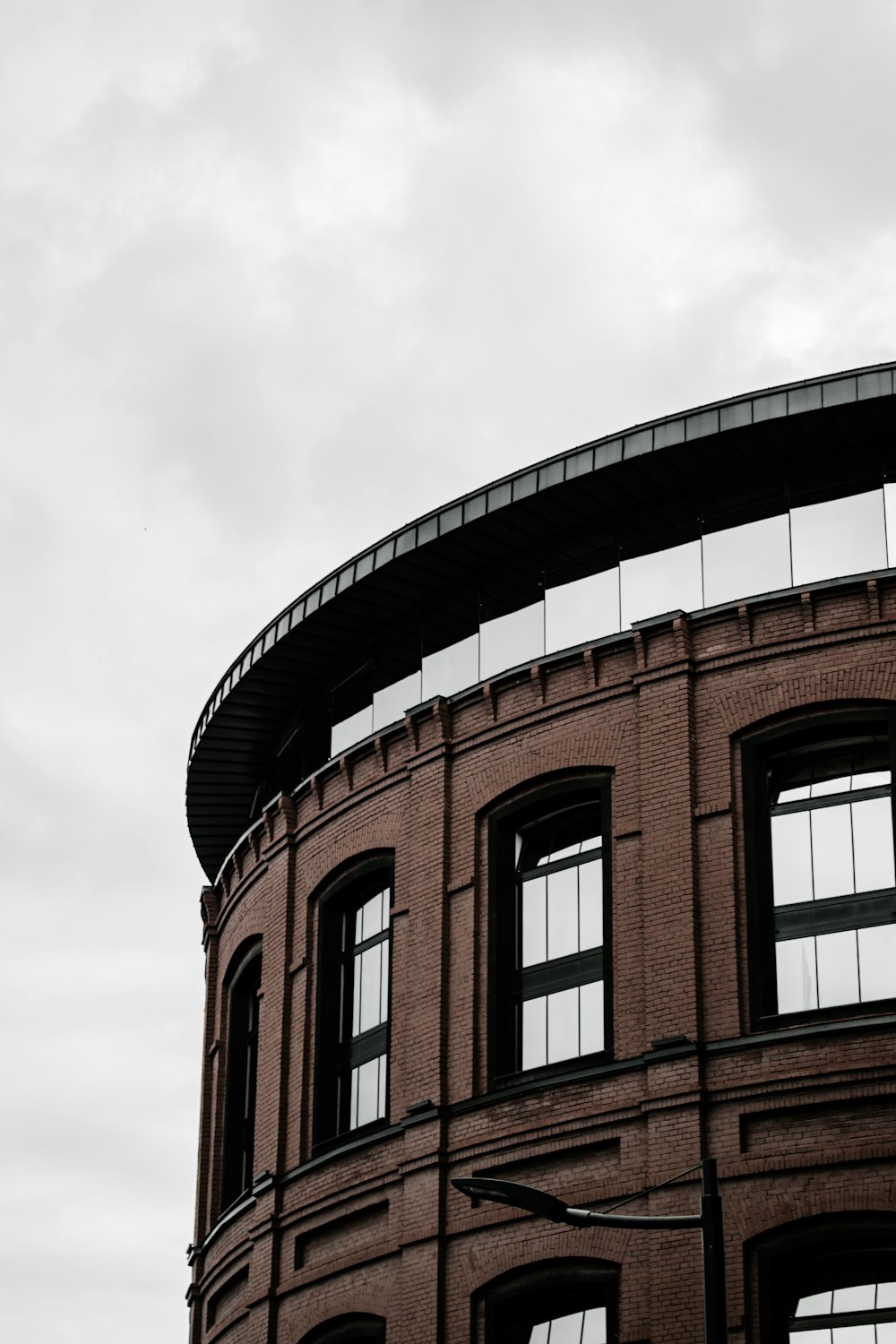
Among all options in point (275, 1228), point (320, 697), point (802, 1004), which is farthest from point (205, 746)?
point (802, 1004)

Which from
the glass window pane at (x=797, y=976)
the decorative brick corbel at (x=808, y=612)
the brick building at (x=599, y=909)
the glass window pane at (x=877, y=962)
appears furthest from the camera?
the decorative brick corbel at (x=808, y=612)

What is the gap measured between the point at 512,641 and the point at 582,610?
1154 mm

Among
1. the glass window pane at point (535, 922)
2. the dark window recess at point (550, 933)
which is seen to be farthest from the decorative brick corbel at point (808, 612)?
the glass window pane at point (535, 922)

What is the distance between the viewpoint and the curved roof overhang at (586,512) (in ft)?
87.2

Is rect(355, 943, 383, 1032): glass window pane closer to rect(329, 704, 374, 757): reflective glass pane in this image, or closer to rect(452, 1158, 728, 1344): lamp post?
rect(329, 704, 374, 757): reflective glass pane

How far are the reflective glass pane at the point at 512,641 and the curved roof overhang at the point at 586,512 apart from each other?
507mm

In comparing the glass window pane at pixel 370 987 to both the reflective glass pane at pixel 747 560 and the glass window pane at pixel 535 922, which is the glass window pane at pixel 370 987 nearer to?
the glass window pane at pixel 535 922

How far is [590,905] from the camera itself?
2655cm

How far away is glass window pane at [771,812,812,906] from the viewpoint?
81.8ft

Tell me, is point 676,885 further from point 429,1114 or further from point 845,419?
point 845,419

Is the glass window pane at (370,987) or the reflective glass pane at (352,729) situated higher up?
the reflective glass pane at (352,729)

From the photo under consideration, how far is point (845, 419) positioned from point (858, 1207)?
984cm

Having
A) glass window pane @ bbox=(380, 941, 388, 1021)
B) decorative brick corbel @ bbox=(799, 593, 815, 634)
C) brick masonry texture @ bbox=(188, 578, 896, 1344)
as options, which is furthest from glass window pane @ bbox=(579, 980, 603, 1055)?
decorative brick corbel @ bbox=(799, 593, 815, 634)

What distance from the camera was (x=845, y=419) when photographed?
26359 millimetres
